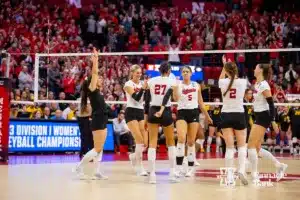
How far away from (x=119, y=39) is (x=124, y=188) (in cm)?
1676

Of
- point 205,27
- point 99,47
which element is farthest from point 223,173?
point 205,27

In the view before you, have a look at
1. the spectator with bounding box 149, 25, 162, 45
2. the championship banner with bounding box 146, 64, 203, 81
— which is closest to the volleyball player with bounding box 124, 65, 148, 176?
the championship banner with bounding box 146, 64, 203, 81

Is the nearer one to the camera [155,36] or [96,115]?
[96,115]

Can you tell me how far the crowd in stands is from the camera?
17.3 m

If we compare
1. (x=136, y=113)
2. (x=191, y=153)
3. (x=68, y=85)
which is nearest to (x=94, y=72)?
(x=136, y=113)

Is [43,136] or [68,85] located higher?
[68,85]

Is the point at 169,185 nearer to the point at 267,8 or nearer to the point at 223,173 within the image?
the point at 223,173

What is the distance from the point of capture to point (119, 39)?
24297mm

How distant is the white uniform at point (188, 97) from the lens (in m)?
9.98

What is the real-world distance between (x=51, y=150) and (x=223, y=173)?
7465 millimetres

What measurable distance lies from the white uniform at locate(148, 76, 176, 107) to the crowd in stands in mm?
7485

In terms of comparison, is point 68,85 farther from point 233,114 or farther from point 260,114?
point 260,114

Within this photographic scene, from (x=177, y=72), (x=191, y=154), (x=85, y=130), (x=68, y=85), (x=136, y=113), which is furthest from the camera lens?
(x=177, y=72)

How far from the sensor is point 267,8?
29.7 m
